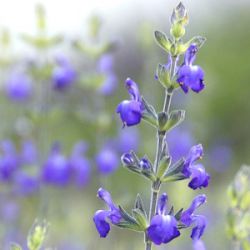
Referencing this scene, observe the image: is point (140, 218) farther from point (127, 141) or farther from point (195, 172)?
point (127, 141)

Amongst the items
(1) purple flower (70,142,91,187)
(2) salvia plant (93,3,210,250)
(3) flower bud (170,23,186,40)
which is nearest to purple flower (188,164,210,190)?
(2) salvia plant (93,3,210,250)

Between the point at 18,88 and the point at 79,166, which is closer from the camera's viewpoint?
the point at 79,166

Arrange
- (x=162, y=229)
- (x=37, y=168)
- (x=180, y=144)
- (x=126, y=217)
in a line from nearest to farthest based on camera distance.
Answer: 1. (x=162, y=229)
2. (x=126, y=217)
3. (x=37, y=168)
4. (x=180, y=144)

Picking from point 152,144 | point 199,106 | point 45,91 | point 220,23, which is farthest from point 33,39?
point 220,23

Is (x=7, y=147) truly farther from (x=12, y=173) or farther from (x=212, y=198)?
(x=212, y=198)

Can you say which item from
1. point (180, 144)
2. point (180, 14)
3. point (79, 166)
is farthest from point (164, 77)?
point (180, 144)

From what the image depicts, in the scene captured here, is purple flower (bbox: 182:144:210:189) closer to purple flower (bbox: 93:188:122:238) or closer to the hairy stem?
the hairy stem
